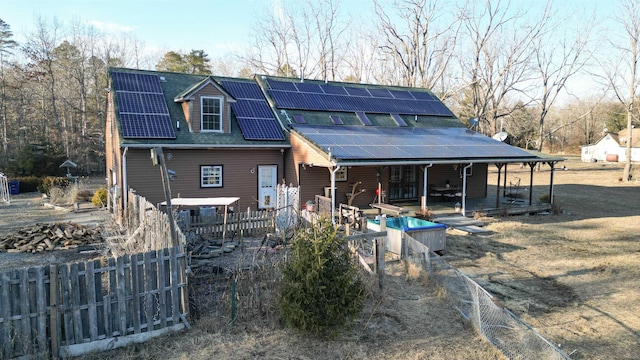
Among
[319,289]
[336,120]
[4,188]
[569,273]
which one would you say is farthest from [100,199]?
[569,273]

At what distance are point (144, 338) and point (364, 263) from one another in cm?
458

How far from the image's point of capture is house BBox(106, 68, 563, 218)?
50.0 ft

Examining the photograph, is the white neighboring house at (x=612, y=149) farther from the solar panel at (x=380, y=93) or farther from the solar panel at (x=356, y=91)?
the solar panel at (x=356, y=91)

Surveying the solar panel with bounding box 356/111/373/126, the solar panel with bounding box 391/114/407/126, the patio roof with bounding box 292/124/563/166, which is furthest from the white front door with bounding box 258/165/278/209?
the solar panel with bounding box 391/114/407/126

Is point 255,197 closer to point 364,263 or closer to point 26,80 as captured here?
point 364,263

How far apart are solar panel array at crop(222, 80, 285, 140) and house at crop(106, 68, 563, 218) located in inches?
2.0

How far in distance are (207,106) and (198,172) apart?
2.81 m

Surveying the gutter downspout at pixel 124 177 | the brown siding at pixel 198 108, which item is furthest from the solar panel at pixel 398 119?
the gutter downspout at pixel 124 177

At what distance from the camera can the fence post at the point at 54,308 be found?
548 cm

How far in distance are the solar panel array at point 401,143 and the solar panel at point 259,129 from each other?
98cm

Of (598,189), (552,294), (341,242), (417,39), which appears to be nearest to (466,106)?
(417,39)

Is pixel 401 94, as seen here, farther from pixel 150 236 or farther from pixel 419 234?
pixel 150 236

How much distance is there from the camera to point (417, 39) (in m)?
38.9

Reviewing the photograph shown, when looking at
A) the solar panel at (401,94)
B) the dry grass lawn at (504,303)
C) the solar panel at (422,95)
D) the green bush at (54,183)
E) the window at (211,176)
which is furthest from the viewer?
the solar panel at (422,95)
